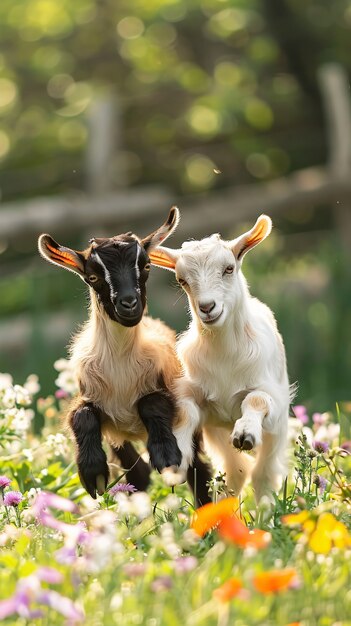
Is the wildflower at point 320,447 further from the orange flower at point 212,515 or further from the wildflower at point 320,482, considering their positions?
the orange flower at point 212,515

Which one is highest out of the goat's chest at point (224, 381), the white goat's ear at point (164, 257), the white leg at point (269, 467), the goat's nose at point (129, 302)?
the white goat's ear at point (164, 257)

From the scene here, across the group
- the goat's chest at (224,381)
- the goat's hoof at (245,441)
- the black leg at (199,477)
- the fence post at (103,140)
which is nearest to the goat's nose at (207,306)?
the goat's chest at (224,381)

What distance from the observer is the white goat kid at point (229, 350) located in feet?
14.7

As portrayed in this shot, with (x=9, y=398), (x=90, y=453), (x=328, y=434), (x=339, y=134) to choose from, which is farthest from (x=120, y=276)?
(x=339, y=134)

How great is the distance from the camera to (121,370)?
462 centimetres

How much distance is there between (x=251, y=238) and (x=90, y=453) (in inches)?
41.2

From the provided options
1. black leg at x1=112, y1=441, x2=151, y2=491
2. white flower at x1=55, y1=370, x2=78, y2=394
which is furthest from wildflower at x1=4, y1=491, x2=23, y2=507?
white flower at x1=55, y1=370, x2=78, y2=394

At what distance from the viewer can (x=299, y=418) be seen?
18.4ft

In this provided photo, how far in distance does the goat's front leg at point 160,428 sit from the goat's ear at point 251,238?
0.63 metres

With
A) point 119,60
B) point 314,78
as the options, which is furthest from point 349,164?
point 119,60

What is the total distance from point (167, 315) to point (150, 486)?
482cm

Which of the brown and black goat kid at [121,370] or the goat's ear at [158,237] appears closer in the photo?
the brown and black goat kid at [121,370]

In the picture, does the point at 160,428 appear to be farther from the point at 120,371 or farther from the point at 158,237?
the point at 158,237

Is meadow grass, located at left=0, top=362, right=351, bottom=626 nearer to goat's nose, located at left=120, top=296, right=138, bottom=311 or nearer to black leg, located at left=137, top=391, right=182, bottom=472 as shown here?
black leg, located at left=137, top=391, right=182, bottom=472
